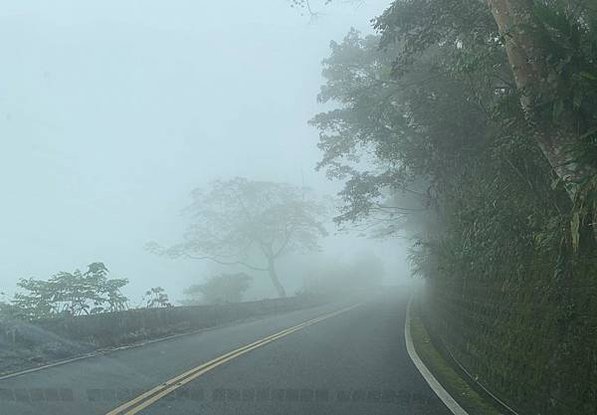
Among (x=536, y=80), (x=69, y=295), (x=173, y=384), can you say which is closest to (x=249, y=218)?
(x=69, y=295)

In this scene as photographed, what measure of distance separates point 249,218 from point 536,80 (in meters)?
41.5

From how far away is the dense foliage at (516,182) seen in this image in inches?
222

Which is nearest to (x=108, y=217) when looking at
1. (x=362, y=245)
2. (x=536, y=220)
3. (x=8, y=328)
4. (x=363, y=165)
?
(x=362, y=245)

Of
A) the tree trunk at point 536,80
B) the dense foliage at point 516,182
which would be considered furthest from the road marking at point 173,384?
the tree trunk at point 536,80

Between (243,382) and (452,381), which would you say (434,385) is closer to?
(452,381)

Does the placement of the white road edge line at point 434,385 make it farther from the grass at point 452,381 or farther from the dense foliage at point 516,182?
the dense foliage at point 516,182

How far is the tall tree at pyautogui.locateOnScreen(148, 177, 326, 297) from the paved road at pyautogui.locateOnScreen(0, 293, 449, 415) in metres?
33.6

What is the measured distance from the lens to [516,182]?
8.94 m

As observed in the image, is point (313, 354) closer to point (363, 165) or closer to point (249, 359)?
point (249, 359)

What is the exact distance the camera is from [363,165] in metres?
38.5

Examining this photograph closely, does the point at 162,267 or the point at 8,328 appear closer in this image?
the point at 8,328

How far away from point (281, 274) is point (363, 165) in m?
27.4

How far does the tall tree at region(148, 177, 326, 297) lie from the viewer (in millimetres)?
47438

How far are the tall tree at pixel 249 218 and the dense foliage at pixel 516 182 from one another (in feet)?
106
